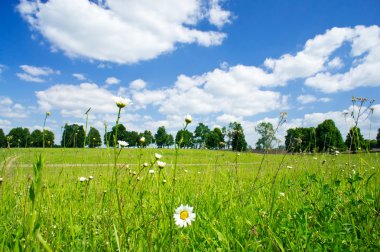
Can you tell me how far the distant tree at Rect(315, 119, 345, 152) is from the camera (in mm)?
5958

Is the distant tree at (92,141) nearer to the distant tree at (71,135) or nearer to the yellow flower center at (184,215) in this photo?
the distant tree at (71,135)

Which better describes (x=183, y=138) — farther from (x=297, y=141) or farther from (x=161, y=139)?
(x=161, y=139)

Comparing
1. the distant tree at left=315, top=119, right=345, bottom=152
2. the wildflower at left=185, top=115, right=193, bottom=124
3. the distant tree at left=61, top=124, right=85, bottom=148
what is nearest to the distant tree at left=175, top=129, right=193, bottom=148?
the wildflower at left=185, top=115, right=193, bottom=124

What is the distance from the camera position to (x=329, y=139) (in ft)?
23.5

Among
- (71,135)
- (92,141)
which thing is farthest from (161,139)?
(71,135)

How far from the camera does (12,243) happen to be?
2.03 meters

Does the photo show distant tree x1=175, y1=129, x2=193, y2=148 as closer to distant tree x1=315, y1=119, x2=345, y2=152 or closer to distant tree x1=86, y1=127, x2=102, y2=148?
distant tree x1=86, y1=127, x2=102, y2=148

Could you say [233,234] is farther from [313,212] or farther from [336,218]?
[336,218]

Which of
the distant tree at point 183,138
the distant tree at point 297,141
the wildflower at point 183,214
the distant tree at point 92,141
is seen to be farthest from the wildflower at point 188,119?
the distant tree at point 92,141

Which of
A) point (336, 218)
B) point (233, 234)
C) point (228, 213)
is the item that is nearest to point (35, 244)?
point (233, 234)

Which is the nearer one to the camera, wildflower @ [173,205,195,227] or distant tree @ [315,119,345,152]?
wildflower @ [173,205,195,227]

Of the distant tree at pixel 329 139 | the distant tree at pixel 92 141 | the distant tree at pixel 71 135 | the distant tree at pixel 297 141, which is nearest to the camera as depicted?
the distant tree at pixel 297 141

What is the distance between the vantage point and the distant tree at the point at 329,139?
5958mm

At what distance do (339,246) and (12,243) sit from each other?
2.24m
